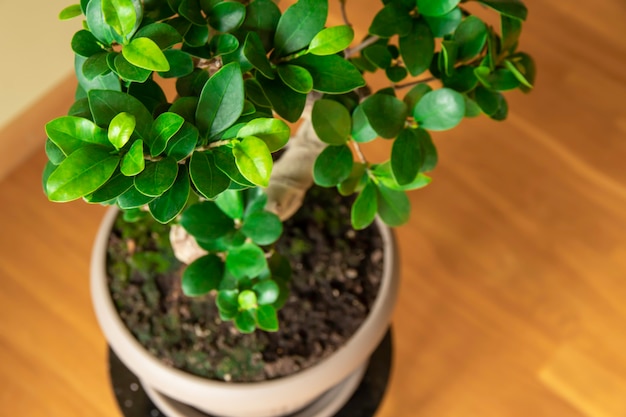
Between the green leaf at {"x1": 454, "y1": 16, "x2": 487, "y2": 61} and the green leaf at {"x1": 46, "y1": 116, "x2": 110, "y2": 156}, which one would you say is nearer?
the green leaf at {"x1": 46, "y1": 116, "x2": 110, "y2": 156}

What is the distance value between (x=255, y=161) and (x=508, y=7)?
0.92 feet

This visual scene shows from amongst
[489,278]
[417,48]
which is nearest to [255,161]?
[417,48]

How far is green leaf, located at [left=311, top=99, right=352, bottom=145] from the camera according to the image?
62cm

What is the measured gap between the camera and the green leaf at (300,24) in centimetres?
56

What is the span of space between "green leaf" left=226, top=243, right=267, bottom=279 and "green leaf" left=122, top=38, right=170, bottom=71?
0.87 feet

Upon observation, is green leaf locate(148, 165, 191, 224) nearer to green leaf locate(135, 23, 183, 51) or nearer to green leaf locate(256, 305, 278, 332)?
green leaf locate(135, 23, 183, 51)

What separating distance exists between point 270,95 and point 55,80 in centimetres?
90

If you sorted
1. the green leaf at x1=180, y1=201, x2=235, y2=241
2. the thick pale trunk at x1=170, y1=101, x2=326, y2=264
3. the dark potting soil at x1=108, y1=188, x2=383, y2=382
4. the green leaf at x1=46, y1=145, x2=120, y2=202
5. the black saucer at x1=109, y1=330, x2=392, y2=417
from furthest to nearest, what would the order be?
1. the black saucer at x1=109, y1=330, x2=392, y2=417
2. the dark potting soil at x1=108, y1=188, x2=383, y2=382
3. the thick pale trunk at x1=170, y1=101, x2=326, y2=264
4. the green leaf at x1=180, y1=201, x2=235, y2=241
5. the green leaf at x1=46, y1=145, x2=120, y2=202

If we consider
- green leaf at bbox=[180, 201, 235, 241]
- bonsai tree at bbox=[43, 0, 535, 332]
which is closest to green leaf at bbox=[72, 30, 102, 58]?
bonsai tree at bbox=[43, 0, 535, 332]

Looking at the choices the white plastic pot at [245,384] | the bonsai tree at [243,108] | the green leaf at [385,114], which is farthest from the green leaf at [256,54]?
the white plastic pot at [245,384]

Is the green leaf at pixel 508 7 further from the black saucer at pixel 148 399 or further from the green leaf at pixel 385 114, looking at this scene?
the black saucer at pixel 148 399

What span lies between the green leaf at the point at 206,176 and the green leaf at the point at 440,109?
0.70ft

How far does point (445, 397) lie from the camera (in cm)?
124

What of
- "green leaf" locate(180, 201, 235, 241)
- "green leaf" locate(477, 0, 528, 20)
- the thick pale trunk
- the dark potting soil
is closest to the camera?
"green leaf" locate(477, 0, 528, 20)
